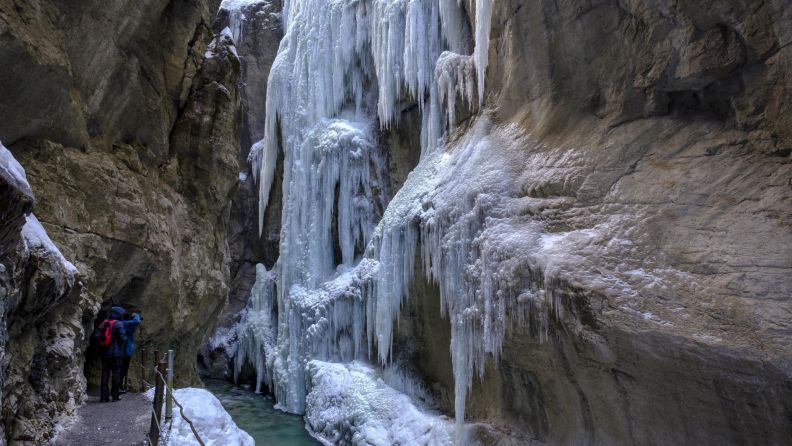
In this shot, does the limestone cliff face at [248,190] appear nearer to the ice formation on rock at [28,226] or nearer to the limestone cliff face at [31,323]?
the limestone cliff face at [31,323]

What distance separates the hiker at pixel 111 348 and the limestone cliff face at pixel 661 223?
214 inches

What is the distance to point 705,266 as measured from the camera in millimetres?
5379

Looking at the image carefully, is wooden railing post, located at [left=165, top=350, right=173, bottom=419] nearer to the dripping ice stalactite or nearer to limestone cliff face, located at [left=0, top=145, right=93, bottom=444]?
limestone cliff face, located at [left=0, top=145, right=93, bottom=444]

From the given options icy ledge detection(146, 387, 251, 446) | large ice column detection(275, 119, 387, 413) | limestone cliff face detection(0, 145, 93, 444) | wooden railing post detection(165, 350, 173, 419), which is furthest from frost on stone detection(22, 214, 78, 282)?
large ice column detection(275, 119, 387, 413)

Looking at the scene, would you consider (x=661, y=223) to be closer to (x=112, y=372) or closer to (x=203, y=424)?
(x=203, y=424)

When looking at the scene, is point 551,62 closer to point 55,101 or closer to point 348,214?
point 55,101

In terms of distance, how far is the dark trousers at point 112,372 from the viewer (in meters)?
7.49

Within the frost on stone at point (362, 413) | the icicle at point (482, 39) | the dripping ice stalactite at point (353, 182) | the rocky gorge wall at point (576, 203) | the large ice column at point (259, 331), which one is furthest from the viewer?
the large ice column at point (259, 331)

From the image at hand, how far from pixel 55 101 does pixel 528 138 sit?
734 centimetres

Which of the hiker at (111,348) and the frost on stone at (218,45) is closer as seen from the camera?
the hiker at (111,348)

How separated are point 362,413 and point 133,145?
7157mm

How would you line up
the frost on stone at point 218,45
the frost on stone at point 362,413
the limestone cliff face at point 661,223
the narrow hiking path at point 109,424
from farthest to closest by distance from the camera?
the frost on stone at point 218,45 < the frost on stone at point 362,413 < the narrow hiking path at point 109,424 < the limestone cliff face at point 661,223

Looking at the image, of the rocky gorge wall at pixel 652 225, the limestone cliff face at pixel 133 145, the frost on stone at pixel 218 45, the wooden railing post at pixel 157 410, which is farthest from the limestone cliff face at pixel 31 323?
the frost on stone at pixel 218 45

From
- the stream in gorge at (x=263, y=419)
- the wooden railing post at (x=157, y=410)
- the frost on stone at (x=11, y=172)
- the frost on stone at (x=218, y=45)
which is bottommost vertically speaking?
the stream in gorge at (x=263, y=419)
